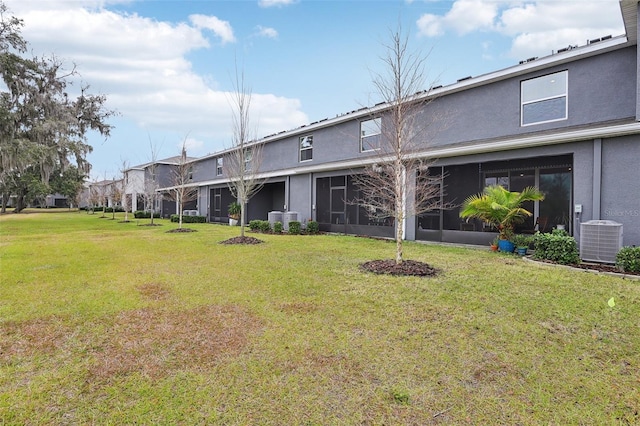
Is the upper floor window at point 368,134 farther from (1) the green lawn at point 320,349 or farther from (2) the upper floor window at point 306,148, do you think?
(1) the green lawn at point 320,349

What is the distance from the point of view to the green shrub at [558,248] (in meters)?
7.88

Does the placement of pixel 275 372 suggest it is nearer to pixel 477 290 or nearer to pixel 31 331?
pixel 31 331

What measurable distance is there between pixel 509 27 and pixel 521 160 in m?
5.33

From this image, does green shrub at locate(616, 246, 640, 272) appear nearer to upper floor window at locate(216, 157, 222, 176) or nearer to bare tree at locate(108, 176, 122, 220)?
upper floor window at locate(216, 157, 222, 176)

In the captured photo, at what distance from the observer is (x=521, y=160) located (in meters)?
11.0

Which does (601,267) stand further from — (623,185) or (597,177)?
(597,177)

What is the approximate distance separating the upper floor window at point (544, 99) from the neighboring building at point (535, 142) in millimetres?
27

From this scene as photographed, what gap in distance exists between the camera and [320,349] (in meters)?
3.61

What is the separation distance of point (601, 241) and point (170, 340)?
902cm

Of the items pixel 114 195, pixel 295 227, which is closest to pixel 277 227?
pixel 295 227

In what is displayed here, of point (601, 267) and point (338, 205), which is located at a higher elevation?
point (338, 205)

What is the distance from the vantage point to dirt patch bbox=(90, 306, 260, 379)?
3285mm

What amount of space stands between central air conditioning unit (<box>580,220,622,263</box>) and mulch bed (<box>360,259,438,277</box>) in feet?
12.6

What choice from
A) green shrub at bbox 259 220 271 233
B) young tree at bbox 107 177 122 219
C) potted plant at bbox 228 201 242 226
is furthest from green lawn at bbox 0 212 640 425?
young tree at bbox 107 177 122 219
